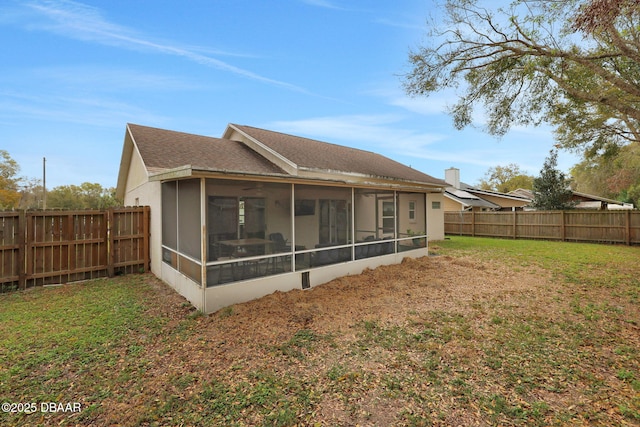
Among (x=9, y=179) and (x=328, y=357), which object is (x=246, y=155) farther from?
(x=9, y=179)

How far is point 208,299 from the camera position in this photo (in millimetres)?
5297

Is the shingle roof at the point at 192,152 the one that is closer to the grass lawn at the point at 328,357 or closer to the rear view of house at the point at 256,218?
the rear view of house at the point at 256,218

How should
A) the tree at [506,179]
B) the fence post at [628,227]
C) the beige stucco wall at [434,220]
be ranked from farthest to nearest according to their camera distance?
1. the tree at [506,179]
2. the beige stucco wall at [434,220]
3. the fence post at [628,227]

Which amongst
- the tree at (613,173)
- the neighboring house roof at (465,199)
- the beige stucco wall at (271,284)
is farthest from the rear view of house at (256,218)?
the tree at (613,173)

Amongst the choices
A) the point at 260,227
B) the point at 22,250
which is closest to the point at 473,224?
the point at 260,227

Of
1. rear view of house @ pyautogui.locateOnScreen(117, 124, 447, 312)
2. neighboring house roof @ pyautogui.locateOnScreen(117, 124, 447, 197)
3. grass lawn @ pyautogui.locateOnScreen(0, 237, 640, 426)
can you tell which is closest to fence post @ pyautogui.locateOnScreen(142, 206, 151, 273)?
rear view of house @ pyautogui.locateOnScreen(117, 124, 447, 312)

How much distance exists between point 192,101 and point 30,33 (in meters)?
7.64

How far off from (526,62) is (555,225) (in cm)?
1230

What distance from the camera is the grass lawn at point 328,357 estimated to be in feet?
9.10

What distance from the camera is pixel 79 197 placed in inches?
1623

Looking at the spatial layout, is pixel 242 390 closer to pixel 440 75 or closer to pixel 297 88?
pixel 440 75

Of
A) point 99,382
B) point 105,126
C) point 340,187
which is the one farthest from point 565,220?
point 105,126

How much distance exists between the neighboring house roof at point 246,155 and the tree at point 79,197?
102 ft

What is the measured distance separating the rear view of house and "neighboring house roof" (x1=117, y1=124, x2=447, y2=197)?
1.9 inches
